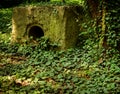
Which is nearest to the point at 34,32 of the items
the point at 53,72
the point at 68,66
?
the point at 68,66

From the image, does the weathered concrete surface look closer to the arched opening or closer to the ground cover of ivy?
the arched opening

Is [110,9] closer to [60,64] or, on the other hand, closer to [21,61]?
[60,64]

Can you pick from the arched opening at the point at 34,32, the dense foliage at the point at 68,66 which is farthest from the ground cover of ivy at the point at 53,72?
the arched opening at the point at 34,32

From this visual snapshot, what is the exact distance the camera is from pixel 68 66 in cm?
809

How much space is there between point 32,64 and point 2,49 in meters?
1.89

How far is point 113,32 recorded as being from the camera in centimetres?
769

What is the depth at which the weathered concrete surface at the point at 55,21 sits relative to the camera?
9.08m

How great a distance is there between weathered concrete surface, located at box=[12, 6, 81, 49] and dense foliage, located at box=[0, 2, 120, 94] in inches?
11.4

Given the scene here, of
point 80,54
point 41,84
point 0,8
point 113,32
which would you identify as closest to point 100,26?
point 113,32

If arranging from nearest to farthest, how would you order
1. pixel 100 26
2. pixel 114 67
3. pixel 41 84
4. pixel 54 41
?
pixel 41 84, pixel 114 67, pixel 100 26, pixel 54 41

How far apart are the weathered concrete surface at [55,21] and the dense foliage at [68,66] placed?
0.95 feet

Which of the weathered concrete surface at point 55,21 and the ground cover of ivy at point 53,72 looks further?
the weathered concrete surface at point 55,21

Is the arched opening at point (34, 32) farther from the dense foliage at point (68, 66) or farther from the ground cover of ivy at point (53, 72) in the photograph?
the ground cover of ivy at point (53, 72)

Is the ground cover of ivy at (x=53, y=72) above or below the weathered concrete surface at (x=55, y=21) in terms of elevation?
below
